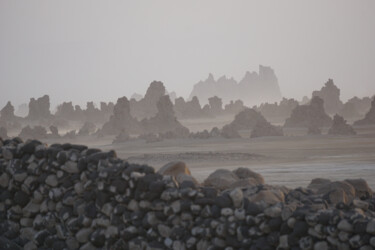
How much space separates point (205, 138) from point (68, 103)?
50.3m

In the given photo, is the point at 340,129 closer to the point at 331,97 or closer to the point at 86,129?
the point at 86,129

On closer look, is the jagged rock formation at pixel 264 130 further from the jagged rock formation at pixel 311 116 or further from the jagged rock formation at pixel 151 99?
the jagged rock formation at pixel 151 99

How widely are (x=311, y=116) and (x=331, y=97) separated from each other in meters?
32.9

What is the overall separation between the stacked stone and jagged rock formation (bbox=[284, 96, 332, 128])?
4616cm

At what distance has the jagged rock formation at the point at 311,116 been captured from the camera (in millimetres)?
53625

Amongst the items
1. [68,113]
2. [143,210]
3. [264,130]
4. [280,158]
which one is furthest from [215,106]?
[143,210]

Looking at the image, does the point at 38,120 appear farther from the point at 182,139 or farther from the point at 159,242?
the point at 159,242

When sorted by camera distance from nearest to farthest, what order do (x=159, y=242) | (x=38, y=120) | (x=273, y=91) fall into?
(x=159, y=242) → (x=38, y=120) → (x=273, y=91)

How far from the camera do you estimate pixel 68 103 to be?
9019cm

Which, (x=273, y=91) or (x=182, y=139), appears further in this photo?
(x=273, y=91)

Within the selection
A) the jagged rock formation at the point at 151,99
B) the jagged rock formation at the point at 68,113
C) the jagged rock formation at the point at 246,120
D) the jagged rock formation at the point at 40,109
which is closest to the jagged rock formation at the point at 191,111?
the jagged rock formation at the point at 151,99

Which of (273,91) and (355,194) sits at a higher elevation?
(273,91)

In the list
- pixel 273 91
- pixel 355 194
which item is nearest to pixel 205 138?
pixel 355 194

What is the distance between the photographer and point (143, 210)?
6.48 meters
